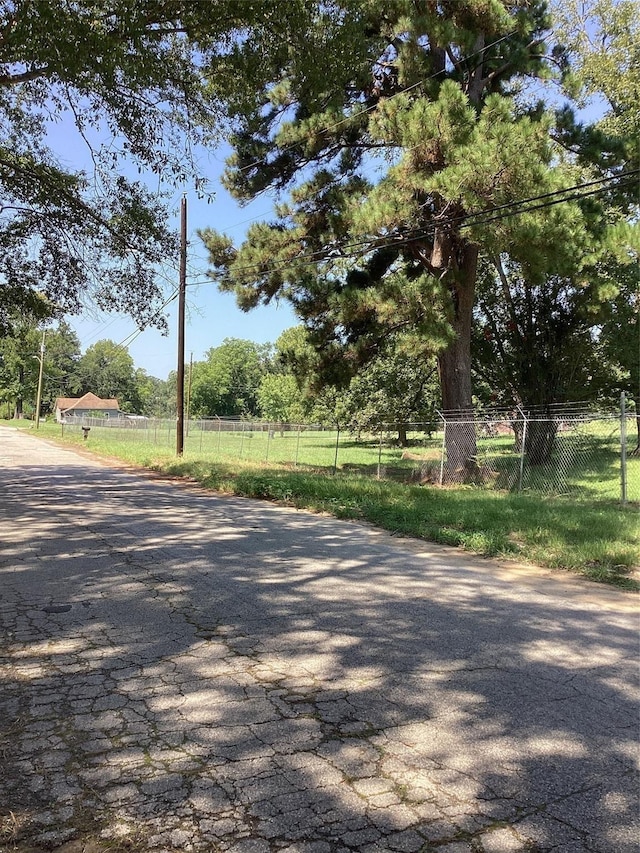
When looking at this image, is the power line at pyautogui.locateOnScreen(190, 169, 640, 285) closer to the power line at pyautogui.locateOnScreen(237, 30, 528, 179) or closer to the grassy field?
the power line at pyautogui.locateOnScreen(237, 30, 528, 179)

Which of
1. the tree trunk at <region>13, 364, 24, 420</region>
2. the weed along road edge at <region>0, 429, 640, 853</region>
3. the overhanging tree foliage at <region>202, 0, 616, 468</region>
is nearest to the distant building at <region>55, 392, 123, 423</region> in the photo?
the tree trunk at <region>13, 364, 24, 420</region>

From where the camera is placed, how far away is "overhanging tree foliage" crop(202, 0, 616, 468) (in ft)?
32.5

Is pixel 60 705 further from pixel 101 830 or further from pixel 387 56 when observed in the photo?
pixel 387 56

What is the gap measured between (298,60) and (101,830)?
9.03m

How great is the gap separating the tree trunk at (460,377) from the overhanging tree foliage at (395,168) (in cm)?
6

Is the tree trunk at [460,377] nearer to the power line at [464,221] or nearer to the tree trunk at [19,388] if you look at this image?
the power line at [464,221]

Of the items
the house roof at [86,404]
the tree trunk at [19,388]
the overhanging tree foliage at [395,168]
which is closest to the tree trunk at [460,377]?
the overhanging tree foliage at [395,168]

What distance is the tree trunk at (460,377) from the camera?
58.8 ft

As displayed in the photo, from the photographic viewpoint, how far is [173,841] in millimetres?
2297

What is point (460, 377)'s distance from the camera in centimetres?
1861

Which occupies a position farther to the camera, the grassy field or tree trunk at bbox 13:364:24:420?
tree trunk at bbox 13:364:24:420

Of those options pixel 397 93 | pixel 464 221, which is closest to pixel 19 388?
pixel 397 93

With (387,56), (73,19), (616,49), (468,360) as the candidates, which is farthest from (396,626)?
(616,49)

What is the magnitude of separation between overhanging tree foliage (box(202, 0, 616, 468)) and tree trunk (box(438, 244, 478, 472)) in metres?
0.06
